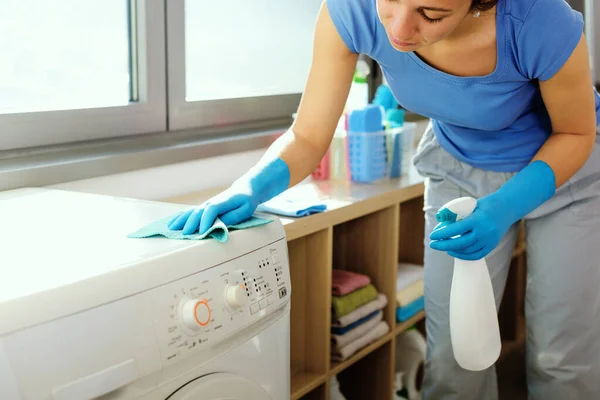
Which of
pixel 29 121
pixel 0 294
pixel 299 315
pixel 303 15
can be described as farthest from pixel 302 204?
pixel 303 15

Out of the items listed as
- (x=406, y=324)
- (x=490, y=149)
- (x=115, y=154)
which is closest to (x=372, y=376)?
(x=406, y=324)

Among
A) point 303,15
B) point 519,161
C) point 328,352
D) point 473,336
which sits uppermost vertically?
point 303,15

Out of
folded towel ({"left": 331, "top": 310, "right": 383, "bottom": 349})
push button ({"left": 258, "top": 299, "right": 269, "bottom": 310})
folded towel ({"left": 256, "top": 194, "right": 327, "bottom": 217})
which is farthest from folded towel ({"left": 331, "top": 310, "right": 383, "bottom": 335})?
push button ({"left": 258, "top": 299, "right": 269, "bottom": 310})

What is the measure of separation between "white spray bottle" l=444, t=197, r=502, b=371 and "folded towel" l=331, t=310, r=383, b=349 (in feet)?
1.44

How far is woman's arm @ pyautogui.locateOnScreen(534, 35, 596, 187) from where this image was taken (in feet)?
3.94

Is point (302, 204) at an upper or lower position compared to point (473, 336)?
upper

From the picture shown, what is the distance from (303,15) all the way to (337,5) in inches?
42.7

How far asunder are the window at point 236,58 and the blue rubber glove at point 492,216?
879 mm

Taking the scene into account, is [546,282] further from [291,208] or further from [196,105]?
[196,105]

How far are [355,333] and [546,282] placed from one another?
48cm

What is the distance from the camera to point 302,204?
5.03 feet

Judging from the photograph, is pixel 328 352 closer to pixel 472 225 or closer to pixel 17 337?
pixel 472 225

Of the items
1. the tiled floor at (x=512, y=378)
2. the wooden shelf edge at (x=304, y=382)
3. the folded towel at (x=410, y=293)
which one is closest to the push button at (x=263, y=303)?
the wooden shelf edge at (x=304, y=382)

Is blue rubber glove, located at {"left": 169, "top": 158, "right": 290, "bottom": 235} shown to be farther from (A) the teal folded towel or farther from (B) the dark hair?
(B) the dark hair
